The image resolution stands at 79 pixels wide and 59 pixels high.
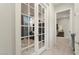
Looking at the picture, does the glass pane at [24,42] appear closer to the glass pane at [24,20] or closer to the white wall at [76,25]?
the glass pane at [24,20]

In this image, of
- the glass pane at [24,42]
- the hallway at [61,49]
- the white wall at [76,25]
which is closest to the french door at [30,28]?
the glass pane at [24,42]

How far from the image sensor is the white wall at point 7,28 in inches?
51.4

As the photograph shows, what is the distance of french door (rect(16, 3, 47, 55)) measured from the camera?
1.36 metres

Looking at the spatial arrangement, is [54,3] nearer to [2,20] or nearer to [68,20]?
[68,20]

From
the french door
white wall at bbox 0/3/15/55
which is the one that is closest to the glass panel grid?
the french door

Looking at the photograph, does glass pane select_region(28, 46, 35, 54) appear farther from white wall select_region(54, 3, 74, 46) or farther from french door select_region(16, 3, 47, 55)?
white wall select_region(54, 3, 74, 46)

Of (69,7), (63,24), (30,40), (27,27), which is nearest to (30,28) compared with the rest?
(27,27)

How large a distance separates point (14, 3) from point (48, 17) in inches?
17.6

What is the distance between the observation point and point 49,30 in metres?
1.50

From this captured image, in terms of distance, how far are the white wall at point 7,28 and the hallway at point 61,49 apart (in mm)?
420

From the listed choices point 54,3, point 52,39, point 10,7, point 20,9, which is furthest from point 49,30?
point 10,7

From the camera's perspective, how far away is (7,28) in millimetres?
1319

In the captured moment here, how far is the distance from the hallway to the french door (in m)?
0.12
